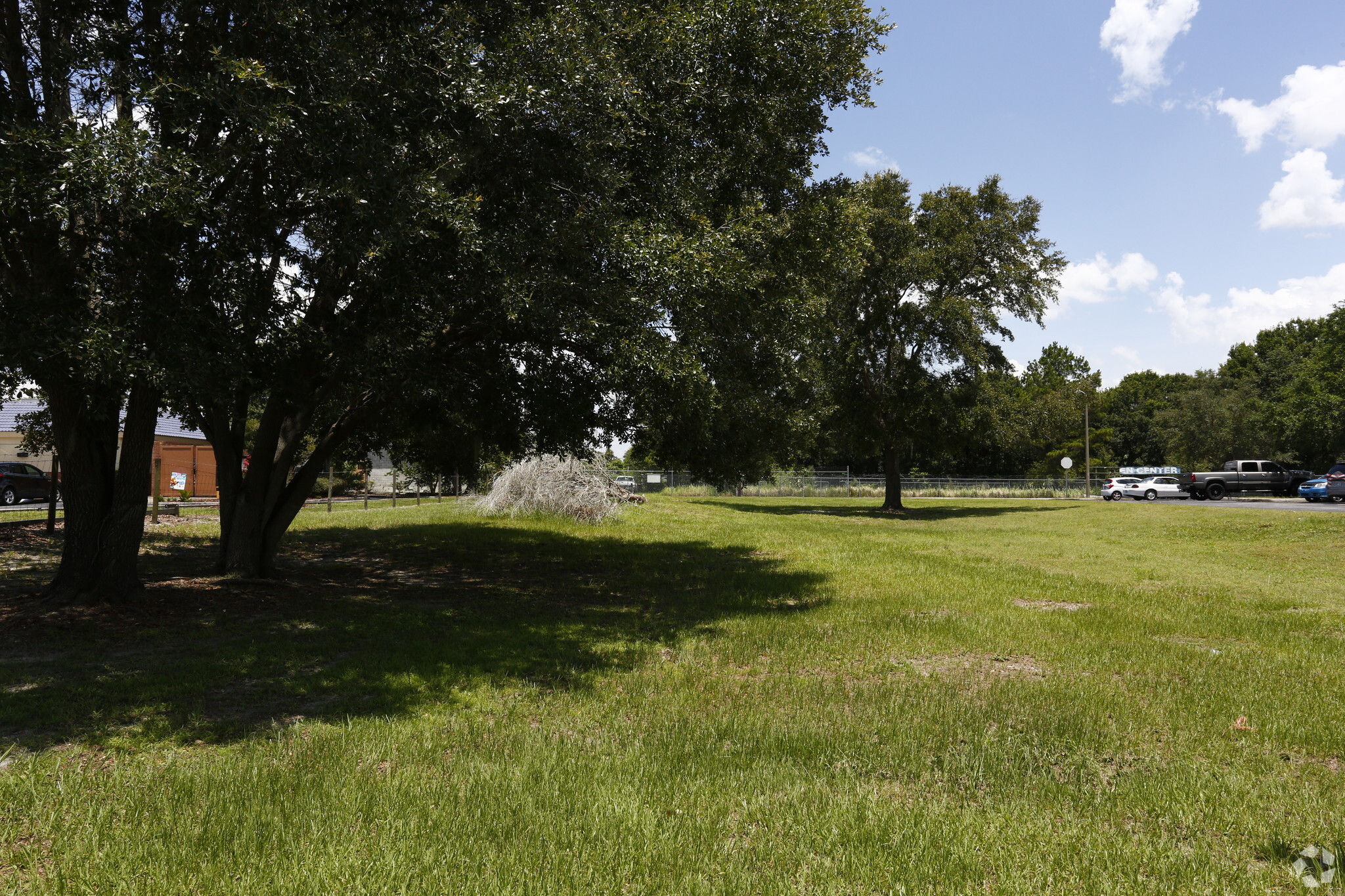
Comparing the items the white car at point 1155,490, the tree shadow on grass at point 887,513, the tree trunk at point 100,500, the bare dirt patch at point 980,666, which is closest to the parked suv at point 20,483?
the tree trunk at point 100,500

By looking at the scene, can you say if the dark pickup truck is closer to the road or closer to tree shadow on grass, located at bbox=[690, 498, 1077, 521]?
the road

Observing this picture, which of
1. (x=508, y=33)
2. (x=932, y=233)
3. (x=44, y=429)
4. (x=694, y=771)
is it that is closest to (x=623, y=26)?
(x=508, y=33)

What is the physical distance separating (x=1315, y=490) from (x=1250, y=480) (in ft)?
24.5

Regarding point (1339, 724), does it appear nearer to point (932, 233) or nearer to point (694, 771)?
point (694, 771)

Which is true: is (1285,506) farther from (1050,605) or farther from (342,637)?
(342,637)

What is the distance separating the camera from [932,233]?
3416 cm

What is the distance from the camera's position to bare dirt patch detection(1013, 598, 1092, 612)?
36.4 feet

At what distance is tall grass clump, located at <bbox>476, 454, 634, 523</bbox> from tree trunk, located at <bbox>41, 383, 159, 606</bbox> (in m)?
14.2

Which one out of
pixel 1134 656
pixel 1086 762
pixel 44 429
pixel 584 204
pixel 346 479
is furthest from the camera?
pixel 346 479

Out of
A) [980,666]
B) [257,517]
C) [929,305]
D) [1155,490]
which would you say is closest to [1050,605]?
[980,666]

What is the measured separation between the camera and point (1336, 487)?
119 feet

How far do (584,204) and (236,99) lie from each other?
3796 mm

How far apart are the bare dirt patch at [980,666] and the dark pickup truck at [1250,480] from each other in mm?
44915

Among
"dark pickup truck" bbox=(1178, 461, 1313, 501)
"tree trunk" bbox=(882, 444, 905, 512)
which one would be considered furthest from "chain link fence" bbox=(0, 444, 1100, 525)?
"dark pickup truck" bbox=(1178, 461, 1313, 501)
